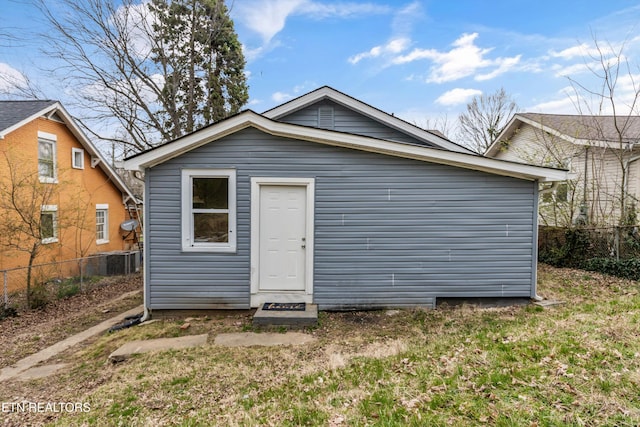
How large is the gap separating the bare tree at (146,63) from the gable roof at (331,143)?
1000 cm

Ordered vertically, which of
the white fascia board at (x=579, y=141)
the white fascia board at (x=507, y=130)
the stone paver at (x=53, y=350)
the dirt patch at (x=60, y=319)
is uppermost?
the white fascia board at (x=507, y=130)

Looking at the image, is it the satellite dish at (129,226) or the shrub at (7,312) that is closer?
the shrub at (7,312)

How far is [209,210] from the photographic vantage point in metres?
5.45

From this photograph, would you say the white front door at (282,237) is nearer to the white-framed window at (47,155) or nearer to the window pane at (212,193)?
the window pane at (212,193)

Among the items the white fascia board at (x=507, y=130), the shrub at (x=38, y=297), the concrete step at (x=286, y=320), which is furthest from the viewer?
the white fascia board at (x=507, y=130)

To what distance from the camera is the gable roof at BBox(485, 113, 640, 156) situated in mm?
9539

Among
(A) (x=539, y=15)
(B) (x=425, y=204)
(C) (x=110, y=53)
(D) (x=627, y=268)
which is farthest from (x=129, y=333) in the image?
(A) (x=539, y=15)

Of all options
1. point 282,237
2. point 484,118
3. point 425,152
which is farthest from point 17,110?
point 484,118

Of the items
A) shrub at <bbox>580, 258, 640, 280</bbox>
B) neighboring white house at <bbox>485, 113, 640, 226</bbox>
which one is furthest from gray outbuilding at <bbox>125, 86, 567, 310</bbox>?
neighboring white house at <bbox>485, 113, 640, 226</bbox>

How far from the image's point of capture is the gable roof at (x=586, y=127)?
9539mm

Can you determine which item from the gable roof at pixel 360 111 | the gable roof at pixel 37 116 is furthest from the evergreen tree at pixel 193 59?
the gable roof at pixel 360 111

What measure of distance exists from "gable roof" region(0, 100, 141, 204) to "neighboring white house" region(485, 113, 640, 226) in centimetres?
1558

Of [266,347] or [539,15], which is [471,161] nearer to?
[266,347]

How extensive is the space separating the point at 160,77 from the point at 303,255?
1253cm
